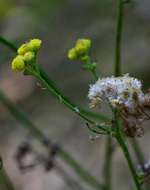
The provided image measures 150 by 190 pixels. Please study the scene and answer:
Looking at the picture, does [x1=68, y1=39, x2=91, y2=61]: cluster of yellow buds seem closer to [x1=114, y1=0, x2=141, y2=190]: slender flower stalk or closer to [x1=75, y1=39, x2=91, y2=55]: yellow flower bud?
[x1=75, y1=39, x2=91, y2=55]: yellow flower bud

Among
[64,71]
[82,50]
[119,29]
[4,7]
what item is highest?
[4,7]

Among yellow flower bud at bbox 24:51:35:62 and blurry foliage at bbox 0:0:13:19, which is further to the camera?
blurry foliage at bbox 0:0:13:19

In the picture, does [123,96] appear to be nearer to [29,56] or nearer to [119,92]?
[119,92]

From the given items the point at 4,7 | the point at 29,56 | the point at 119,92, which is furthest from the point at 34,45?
the point at 4,7

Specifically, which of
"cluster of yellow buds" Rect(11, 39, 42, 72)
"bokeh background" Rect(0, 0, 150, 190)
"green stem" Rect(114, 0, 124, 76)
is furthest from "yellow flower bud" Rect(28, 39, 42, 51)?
"bokeh background" Rect(0, 0, 150, 190)

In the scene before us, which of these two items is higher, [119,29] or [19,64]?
[119,29]

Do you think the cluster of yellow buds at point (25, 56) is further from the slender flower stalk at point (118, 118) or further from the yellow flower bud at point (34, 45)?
the slender flower stalk at point (118, 118)
